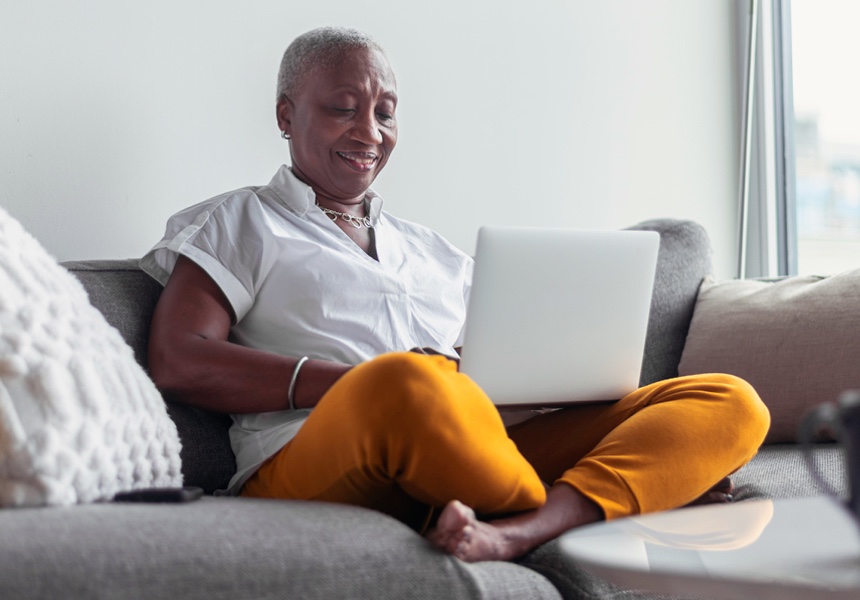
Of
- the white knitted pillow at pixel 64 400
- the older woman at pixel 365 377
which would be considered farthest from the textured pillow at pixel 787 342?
the white knitted pillow at pixel 64 400

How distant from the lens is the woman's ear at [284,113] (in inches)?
80.4

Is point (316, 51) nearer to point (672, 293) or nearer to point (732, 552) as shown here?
point (672, 293)

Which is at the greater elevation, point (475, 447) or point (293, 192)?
point (293, 192)

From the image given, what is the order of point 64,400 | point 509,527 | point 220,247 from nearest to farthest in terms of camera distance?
point 64,400 → point 509,527 → point 220,247

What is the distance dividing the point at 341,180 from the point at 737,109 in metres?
1.72

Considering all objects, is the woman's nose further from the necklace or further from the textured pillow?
the textured pillow

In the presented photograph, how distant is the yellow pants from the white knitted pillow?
0.71 feet

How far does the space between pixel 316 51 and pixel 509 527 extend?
3.38 feet

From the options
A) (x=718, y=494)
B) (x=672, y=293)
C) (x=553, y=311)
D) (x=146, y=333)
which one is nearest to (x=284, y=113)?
(x=146, y=333)

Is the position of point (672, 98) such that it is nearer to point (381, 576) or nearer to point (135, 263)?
point (135, 263)

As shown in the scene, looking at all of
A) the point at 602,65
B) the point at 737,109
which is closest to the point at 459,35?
the point at 602,65

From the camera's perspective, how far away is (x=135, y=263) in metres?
1.80

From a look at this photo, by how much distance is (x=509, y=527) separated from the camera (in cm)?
136

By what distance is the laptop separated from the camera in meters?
1.43
